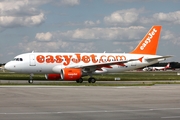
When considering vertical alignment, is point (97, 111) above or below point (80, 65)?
below

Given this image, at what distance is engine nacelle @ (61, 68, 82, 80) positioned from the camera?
1583 inches

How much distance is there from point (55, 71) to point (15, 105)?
87.3 ft

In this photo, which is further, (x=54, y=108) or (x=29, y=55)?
(x=29, y=55)

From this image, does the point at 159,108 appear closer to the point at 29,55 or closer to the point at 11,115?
the point at 11,115

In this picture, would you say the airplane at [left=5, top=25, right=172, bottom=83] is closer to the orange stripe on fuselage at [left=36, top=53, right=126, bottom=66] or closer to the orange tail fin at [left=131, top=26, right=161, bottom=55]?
the orange stripe on fuselage at [left=36, top=53, right=126, bottom=66]

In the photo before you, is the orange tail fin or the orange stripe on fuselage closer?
the orange stripe on fuselage

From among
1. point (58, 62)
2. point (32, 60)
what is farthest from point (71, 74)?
point (32, 60)

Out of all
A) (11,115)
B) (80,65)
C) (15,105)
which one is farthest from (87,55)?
(11,115)

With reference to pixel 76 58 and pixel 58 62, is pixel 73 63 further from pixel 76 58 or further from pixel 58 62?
pixel 58 62

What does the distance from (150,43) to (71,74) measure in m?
13.9

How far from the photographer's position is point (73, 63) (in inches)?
1747

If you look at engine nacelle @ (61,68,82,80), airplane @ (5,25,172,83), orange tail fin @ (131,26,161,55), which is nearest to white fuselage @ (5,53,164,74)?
airplane @ (5,25,172,83)

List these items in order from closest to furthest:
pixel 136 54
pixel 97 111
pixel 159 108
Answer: pixel 97 111 → pixel 159 108 → pixel 136 54

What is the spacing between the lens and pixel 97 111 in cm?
1503
